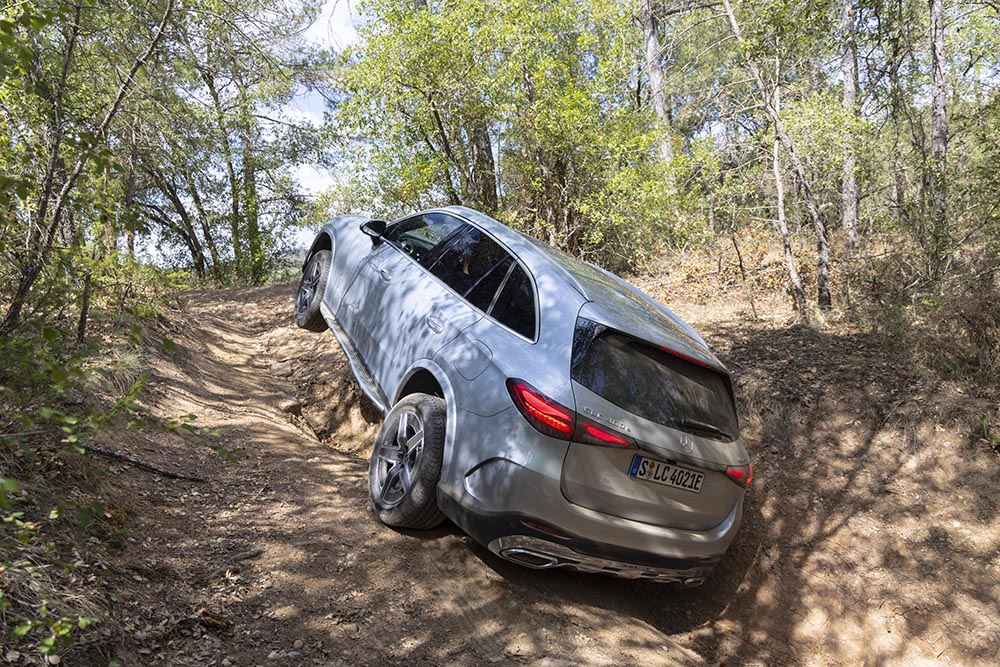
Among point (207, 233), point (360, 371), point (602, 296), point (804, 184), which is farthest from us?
point (207, 233)

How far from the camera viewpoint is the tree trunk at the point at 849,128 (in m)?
9.13

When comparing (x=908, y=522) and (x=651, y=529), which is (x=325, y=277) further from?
(x=908, y=522)

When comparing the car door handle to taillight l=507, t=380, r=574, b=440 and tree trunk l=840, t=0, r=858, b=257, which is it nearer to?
taillight l=507, t=380, r=574, b=440

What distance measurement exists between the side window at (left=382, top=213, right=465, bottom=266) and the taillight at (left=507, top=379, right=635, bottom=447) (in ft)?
5.94

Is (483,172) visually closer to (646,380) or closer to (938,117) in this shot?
(938,117)

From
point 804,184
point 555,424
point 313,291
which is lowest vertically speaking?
point 555,424

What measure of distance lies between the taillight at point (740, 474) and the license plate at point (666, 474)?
228mm

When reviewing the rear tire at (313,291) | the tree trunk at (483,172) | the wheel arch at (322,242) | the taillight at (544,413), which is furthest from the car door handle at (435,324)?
the tree trunk at (483,172)

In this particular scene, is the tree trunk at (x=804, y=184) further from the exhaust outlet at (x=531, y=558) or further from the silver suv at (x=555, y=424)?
the exhaust outlet at (x=531, y=558)

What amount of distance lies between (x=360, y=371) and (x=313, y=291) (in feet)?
6.61

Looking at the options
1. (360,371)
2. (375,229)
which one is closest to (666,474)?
(360,371)

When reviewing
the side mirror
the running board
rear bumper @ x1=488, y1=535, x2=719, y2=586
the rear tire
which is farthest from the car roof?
the rear tire

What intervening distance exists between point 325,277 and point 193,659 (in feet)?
13.5

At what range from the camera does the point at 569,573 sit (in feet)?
12.3
